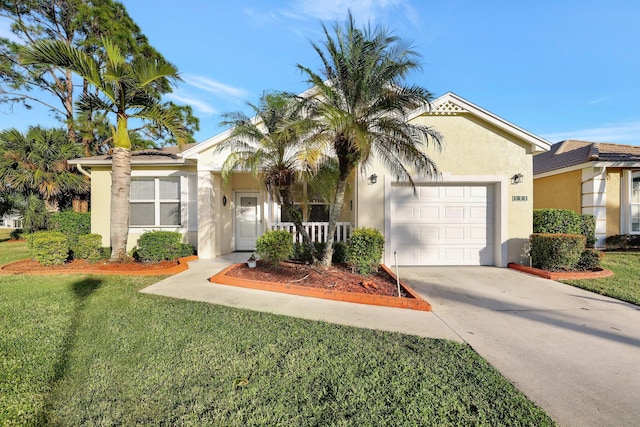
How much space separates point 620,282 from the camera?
261 inches

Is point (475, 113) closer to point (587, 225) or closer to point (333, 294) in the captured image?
point (587, 225)

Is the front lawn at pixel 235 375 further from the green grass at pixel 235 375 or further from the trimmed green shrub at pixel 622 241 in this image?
the trimmed green shrub at pixel 622 241

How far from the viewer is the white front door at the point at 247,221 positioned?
11.9 m

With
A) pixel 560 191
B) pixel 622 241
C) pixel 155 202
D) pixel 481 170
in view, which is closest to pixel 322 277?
pixel 481 170

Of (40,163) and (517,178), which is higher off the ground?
(40,163)

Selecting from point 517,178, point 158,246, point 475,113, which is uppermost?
point 475,113

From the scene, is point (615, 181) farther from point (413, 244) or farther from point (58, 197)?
point (58, 197)

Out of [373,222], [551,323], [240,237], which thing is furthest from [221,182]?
[551,323]

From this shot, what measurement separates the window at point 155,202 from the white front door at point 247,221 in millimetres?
2333

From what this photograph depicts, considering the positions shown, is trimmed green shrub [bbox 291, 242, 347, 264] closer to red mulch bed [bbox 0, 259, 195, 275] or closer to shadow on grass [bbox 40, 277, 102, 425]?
red mulch bed [bbox 0, 259, 195, 275]

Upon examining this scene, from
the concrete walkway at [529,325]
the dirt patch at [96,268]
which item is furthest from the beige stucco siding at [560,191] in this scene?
the dirt patch at [96,268]

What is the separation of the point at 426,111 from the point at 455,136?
1.24 m

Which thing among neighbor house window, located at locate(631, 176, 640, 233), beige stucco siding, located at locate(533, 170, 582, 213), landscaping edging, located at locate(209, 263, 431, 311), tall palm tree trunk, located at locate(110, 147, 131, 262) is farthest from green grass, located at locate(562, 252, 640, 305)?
Answer: tall palm tree trunk, located at locate(110, 147, 131, 262)

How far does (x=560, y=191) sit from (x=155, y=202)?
53.0ft
